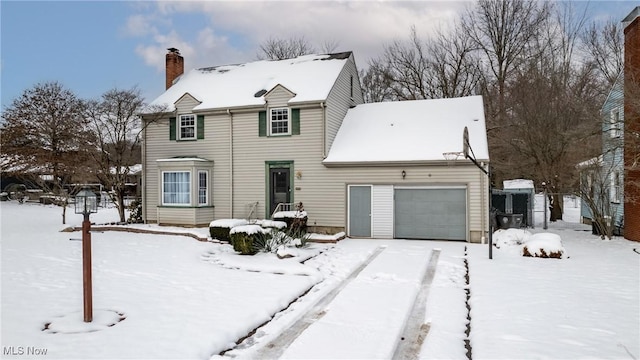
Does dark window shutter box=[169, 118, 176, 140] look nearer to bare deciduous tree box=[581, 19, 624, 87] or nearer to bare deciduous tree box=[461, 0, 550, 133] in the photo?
bare deciduous tree box=[461, 0, 550, 133]

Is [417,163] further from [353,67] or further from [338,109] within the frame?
[353,67]

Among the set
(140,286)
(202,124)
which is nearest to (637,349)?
(140,286)

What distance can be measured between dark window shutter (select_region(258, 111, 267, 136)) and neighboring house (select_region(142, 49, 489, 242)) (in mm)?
41

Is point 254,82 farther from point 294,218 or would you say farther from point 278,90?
point 294,218

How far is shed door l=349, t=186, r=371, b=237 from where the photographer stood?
15.4m

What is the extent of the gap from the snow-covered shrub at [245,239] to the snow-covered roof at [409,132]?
4.95 meters

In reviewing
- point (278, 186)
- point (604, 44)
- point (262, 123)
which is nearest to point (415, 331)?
point (278, 186)

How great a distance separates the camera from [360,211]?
15.5 m

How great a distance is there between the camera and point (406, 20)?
3036 centimetres

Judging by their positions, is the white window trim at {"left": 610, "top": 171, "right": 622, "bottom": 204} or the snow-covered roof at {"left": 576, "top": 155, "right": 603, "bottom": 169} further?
the white window trim at {"left": 610, "top": 171, "right": 622, "bottom": 204}

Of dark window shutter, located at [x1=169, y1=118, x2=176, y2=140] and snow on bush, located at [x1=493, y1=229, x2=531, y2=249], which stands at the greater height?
dark window shutter, located at [x1=169, y1=118, x2=176, y2=140]

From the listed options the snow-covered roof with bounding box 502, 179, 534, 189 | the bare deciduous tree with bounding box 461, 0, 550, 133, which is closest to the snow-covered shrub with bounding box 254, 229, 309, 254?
the snow-covered roof with bounding box 502, 179, 534, 189

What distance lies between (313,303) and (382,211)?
8620mm

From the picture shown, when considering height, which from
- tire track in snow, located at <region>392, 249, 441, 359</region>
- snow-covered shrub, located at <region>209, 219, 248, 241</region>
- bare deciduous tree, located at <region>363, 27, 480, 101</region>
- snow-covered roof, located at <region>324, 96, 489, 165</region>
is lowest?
tire track in snow, located at <region>392, 249, 441, 359</region>
